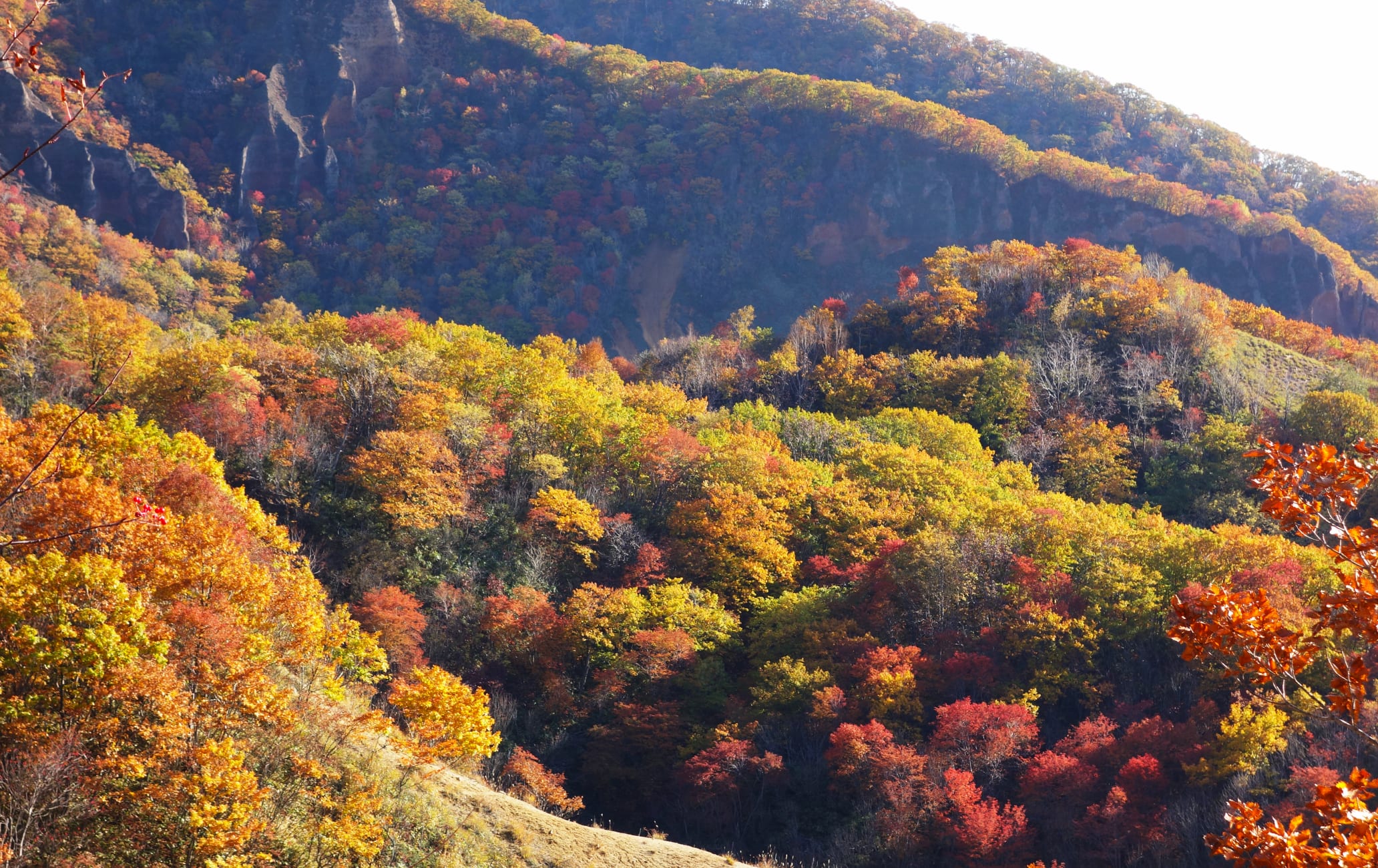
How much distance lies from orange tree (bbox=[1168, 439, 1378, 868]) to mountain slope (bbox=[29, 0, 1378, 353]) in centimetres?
13007

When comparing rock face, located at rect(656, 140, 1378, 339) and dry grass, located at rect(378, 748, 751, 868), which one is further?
rock face, located at rect(656, 140, 1378, 339)

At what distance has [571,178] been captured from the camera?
528 ft

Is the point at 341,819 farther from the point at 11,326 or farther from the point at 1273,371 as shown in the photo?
the point at 1273,371

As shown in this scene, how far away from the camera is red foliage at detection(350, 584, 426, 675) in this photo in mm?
41688

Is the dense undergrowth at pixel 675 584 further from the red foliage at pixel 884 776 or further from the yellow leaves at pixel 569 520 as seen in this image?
the yellow leaves at pixel 569 520

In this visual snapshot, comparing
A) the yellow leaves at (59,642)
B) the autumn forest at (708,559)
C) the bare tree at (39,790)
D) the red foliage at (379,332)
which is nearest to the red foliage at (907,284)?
the autumn forest at (708,559)

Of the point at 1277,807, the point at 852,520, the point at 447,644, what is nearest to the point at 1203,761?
the point at 1277,807

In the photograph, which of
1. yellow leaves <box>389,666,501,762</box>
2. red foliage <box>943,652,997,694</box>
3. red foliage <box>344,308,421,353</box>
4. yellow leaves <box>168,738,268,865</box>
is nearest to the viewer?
yellow leaves <box>168,738,268,865</box>

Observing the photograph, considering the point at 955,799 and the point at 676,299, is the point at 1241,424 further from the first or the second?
the point at 676,299

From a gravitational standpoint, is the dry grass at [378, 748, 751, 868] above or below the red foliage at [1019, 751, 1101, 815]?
below

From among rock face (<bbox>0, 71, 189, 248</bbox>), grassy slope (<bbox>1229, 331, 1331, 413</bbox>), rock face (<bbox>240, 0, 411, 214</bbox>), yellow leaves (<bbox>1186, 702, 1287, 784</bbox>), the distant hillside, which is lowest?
rock face (<bbox>0, 71, 189, 248</bbox>)

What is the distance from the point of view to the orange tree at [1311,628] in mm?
7645

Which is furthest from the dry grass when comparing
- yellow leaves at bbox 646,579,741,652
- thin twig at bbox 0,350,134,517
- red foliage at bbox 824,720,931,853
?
thin twig at bbox 0,350,134,517

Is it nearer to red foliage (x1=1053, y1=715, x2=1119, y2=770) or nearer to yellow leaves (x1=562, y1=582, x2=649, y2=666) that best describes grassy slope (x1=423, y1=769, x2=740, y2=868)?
yellow leaves (x1=562, y1=582, x2=649, y2=666)
